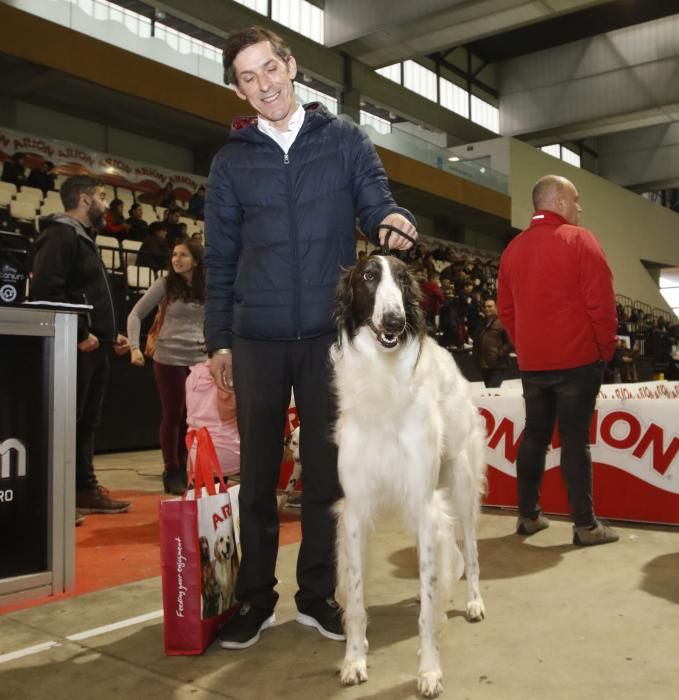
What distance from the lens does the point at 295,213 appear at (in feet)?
8.64

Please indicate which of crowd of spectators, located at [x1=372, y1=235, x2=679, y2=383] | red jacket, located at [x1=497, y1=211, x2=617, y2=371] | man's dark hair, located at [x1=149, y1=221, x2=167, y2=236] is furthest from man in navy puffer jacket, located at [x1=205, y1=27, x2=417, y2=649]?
man's dark hair, located at [x1=149, y1=221, x2=167, y2=236]

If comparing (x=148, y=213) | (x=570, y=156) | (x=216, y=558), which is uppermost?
(x=570, y=156)

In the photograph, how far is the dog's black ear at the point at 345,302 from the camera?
235 centimetres

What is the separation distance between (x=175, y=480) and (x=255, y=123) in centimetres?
342

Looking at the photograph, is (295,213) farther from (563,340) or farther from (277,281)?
(563,340)

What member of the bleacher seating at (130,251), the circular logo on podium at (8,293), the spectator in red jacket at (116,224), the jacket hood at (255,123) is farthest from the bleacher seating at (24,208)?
the jacket hood at (255,123)

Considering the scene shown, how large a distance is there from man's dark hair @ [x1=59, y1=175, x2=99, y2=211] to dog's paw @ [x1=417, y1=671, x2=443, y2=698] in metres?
3.61

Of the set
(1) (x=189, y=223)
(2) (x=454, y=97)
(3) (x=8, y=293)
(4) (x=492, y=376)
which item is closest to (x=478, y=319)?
(4) (x=492, y=376)

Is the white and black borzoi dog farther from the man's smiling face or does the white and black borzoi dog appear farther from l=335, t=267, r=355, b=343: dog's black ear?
the man's smiling face

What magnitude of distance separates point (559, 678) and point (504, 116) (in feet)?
83.9

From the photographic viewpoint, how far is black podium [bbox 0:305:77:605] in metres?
2.91

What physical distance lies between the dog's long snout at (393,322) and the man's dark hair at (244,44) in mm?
1086

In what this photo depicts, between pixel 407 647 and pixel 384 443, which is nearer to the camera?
pixel 384 443

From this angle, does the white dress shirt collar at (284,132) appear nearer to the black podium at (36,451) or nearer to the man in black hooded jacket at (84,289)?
the black podium at (36,451)
